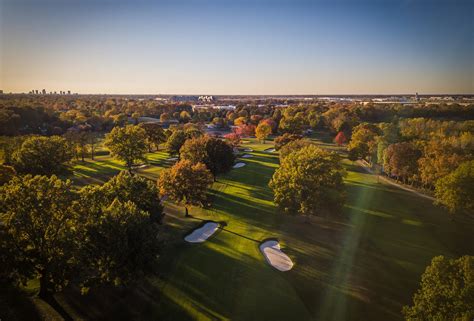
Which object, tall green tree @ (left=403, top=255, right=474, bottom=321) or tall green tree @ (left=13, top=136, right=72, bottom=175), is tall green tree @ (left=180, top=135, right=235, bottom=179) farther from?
tall green tree @ (left=403, top=255, right=474, bottom=321)

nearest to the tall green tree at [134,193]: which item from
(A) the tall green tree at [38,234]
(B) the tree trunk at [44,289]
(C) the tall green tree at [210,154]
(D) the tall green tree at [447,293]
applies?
(A) the tall green tree at [38,234]

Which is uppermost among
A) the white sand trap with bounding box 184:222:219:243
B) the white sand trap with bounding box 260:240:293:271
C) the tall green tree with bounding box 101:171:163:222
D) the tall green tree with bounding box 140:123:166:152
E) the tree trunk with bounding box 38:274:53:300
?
the tall green tree with bounding box 140:123:166:152

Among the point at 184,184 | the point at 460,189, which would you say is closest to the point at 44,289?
the point at 184,184

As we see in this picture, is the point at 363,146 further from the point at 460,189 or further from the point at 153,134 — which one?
the point at 153,134

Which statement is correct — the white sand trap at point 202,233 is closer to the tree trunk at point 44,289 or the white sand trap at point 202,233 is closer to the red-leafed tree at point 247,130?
the tree trunk at point 44,289

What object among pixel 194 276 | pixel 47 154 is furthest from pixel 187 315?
pixel 47 154

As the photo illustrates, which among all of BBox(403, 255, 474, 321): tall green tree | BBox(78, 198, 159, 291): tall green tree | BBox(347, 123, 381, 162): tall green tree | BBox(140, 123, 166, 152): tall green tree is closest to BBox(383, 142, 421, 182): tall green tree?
BBox(347, 123, 381, 162): tall green tree

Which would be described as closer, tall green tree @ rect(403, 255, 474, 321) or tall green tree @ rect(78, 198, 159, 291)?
tall green tree @ rect(403, 255, 474, 321)
